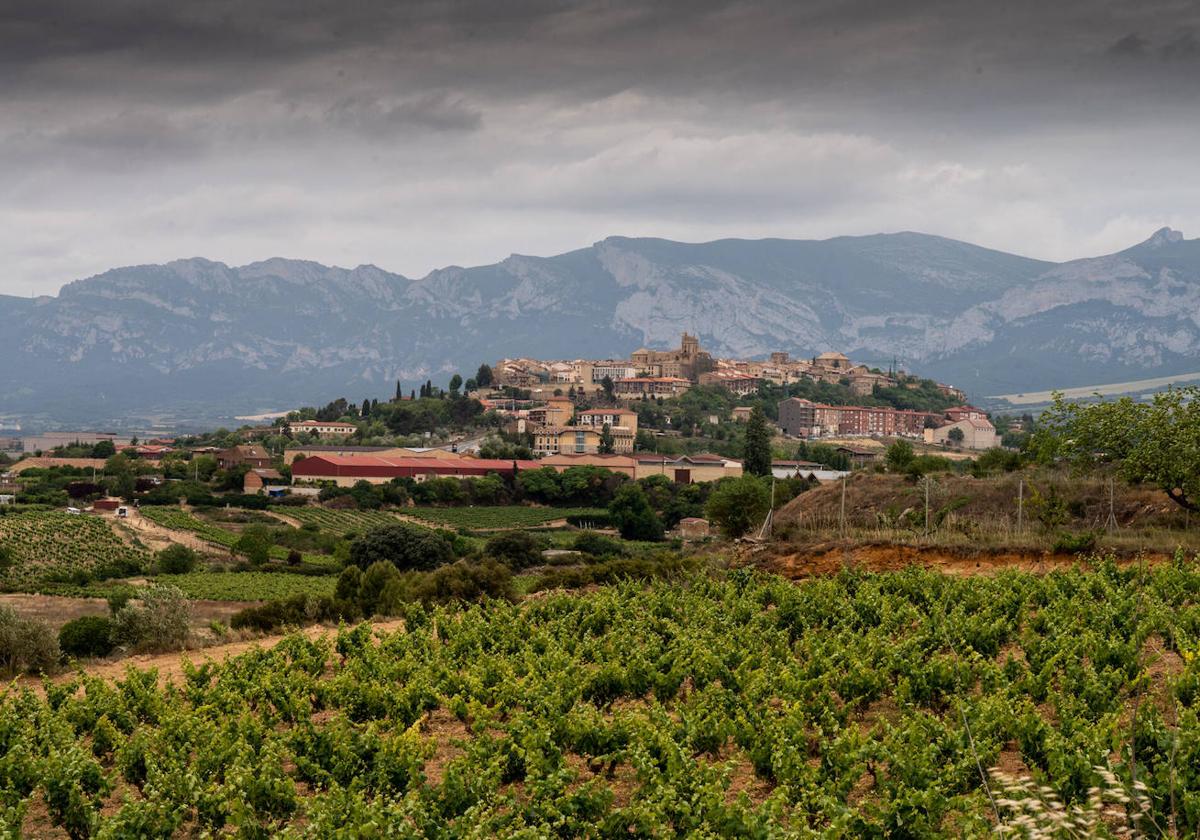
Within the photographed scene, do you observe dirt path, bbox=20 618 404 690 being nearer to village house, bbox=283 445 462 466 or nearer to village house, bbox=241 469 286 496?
village house, bbox=241 469 286 496

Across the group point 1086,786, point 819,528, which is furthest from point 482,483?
point 1086,786

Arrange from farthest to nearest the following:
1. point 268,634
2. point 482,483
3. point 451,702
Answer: point 482,483
point 268,634
point 451,702

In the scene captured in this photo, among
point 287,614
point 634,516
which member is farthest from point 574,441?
point 287,614

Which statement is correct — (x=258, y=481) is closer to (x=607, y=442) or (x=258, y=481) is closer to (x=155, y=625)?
(x=607, y=442)

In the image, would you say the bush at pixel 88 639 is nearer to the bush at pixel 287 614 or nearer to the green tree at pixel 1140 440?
the bush at pixel 287 614

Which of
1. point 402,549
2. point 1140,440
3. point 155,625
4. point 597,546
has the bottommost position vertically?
point 597,546

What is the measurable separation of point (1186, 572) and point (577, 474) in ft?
249

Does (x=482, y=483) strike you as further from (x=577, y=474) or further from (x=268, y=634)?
(x=268, y=634)

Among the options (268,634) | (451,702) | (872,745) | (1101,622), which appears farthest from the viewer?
(268,634)

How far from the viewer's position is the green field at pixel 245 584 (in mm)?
48906

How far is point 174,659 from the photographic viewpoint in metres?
26.3

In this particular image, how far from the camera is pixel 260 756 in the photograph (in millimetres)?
14352

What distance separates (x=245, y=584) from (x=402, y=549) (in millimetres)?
8347

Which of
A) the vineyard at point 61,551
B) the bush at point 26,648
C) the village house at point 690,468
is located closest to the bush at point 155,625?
the bush at point 26,648
